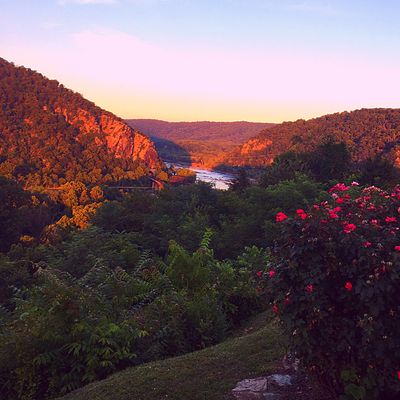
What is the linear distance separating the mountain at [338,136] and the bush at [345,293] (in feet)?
198

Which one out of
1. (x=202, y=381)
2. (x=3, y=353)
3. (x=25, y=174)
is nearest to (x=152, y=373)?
(x=202, y=381)

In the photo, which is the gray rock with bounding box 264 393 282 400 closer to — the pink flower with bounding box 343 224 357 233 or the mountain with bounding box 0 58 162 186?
the pink flower with bounding box 343 224 357 233

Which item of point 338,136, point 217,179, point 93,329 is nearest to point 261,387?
point 93,329

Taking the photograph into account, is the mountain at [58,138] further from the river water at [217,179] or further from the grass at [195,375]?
the grass at [195,375]

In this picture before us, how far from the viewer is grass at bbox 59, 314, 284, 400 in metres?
4.95

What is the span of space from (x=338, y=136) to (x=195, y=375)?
278 feet

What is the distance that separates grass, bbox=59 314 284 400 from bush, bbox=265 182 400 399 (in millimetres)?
1205

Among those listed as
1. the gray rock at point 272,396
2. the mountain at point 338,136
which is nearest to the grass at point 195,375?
the gray rock at point 272,396

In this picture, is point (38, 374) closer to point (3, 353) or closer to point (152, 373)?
point (3, 353)

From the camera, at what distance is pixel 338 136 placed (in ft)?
278

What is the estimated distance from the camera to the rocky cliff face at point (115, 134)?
329 feet

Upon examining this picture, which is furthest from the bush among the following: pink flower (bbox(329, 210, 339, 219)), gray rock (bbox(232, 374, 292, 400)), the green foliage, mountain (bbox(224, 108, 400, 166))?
mountain (bbox(224, 108, 400, 166))

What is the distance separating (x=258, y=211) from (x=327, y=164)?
13456 millimetres

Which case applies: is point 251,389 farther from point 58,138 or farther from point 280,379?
point 58,138
